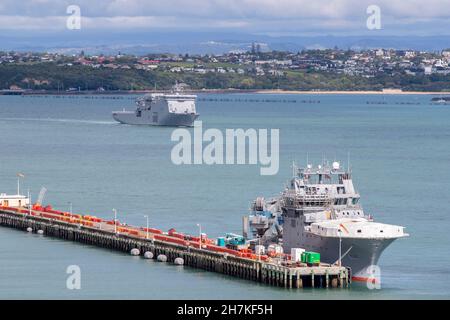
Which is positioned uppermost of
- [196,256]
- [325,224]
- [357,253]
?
[325,224]

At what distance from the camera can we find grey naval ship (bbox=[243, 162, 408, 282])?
6322 cm

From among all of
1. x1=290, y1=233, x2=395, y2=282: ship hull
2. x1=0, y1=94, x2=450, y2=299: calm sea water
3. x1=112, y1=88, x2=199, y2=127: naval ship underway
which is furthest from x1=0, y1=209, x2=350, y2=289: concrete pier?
x1=112, y1=88, x2=199, y2=127: naval ship underway

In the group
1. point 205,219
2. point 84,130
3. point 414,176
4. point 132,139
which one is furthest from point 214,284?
point 84,130

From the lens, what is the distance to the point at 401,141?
16875 centimetres

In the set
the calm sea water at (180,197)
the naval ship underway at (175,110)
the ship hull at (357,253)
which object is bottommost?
the naval ship underway at (175,110)

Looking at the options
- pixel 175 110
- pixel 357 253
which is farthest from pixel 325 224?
pixel 175 110

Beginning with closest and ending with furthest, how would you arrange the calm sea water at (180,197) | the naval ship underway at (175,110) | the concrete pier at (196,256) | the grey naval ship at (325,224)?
the concrete pier at (196,256)
the grey naval ship at (325,224)
the calm sea water at (180,197)
the naval ship underway at (175,110)

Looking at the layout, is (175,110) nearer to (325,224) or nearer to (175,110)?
(175,110)

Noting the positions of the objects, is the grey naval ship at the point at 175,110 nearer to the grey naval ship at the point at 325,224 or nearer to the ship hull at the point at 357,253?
the grey naval ship at the point at 325,224

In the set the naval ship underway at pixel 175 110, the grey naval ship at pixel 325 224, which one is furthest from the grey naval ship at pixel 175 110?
the grey naval ship at pixel 325 224

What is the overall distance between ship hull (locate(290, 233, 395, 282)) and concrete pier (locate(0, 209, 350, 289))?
1.14 metres

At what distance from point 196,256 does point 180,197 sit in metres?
31.5

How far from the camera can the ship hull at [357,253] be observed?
2490 inches

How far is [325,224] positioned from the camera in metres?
64.3
